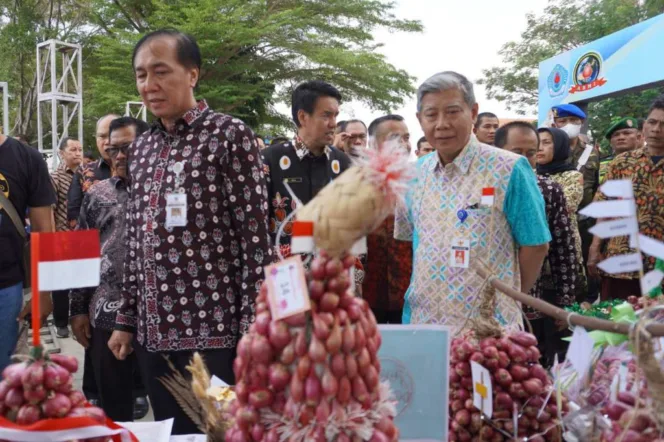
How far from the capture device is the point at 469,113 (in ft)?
6.28

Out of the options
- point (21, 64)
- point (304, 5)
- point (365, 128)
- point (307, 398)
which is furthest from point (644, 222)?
point (21, 64)

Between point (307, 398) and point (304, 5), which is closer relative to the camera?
point (307, 398)

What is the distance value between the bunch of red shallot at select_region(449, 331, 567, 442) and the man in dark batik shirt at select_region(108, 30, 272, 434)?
2.59ft

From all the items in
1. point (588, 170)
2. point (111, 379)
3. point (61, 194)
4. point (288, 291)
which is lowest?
point (111, 379)

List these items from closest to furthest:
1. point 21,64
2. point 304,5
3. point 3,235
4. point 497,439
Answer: point 497,439 → point 3,235 → point 304,5 → point 21,64

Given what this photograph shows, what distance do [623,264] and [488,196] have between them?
0.93 metres

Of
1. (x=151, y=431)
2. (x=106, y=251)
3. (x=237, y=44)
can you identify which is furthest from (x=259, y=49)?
(x=151, y=431)

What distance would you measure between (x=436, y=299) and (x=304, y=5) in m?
15.9

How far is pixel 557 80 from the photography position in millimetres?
10438

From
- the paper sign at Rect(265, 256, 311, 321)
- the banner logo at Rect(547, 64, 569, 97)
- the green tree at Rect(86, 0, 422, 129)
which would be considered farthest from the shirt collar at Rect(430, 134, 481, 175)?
the green tree at Rect(86, 0, 422, 129)

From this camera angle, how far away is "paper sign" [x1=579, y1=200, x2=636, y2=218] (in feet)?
2.93

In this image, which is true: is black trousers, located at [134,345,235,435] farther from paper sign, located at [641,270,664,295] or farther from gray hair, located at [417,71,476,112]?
paper sign, located at [641,270,664,295]

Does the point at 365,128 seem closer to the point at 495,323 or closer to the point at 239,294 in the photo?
the point at 239,294

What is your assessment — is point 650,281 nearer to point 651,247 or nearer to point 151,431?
point 651,247
